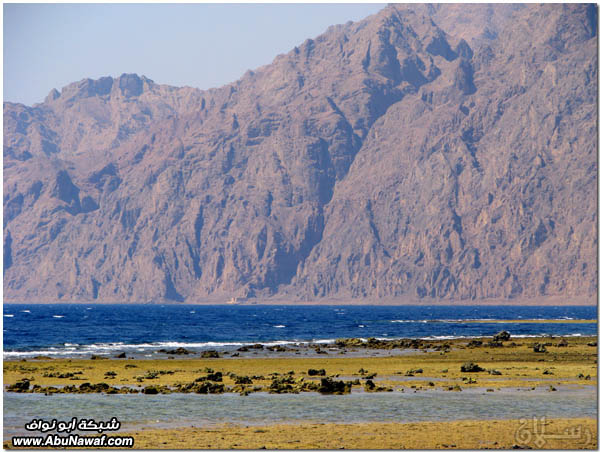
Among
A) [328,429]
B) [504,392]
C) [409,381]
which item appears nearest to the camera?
[328,429]

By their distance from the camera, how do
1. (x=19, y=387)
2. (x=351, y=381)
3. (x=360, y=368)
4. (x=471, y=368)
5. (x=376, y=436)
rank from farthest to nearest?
(x=360, y=368)
(x=471, y=368)
(x=351, y=381)
(x=19, y=387)
(x=376, y=436)

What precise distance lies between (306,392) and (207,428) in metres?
13.4

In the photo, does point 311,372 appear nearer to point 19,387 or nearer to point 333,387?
point 333,387

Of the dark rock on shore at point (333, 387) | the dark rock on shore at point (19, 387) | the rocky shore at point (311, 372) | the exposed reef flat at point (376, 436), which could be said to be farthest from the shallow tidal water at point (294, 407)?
the rocky shore at point (311, 372)

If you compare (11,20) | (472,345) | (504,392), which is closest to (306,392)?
(504,392)

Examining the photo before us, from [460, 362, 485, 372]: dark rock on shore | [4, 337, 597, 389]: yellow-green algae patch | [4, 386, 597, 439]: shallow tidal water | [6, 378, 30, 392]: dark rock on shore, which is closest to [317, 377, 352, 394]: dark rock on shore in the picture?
[4, 386, 597, 439]: shallow tidal water

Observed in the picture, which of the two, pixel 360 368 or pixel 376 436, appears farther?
pixel 360 368

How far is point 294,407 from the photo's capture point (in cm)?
4566

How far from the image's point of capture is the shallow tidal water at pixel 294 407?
137 ft

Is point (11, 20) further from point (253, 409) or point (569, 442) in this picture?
point (569, 442)

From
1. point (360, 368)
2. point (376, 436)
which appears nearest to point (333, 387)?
point (376, 436)

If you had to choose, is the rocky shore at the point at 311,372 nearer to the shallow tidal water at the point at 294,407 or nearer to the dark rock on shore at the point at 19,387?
the dark rock on shore at the point at 19,387

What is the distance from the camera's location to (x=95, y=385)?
52.8 m

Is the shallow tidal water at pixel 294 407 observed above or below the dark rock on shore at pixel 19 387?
above
